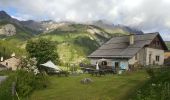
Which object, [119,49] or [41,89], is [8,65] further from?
[41,89]

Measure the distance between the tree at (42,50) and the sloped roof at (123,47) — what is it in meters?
18.3

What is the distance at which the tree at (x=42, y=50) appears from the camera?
3115 inches

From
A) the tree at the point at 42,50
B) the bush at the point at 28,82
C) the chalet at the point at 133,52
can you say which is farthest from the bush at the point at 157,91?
the tree at the point at 42,50

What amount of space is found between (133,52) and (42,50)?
32511 millimetres

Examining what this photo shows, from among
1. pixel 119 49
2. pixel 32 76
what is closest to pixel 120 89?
pixel 32 76

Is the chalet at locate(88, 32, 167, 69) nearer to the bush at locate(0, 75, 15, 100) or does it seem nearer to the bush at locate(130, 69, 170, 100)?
the bush at locate(0, 75, 15, 100)

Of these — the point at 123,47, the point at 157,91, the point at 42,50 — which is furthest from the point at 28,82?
the point at 42,50

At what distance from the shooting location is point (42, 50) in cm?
8075

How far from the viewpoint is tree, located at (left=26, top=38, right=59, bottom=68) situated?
79.1 m

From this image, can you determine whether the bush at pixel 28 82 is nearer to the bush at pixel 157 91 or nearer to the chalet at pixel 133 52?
the bush at pixel 157 91

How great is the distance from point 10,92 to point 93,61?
37787 mm

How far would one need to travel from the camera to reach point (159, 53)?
202ft

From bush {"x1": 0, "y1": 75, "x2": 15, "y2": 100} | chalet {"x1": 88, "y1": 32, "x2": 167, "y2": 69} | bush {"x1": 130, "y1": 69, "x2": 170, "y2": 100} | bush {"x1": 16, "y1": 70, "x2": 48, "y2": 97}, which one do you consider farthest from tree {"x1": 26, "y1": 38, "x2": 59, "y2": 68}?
bush {"x1": 130, "y1": 69, "x2": 170, "y2": 100}

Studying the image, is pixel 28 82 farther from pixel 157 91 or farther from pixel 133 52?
pixel 133 52
